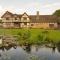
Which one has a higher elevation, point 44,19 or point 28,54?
point 44,19

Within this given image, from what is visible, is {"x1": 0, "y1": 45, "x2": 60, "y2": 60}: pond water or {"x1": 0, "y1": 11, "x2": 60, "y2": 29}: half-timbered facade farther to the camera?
{"x1": 0, "y1": 11, "x2": 60, "y2": 29}: half-timbered facade

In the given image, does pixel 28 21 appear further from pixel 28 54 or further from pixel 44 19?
pixel 28 54

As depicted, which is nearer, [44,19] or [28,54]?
[28,54]

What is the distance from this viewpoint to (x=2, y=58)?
23.0 m

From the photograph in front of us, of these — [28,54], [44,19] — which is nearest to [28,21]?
[44,19]

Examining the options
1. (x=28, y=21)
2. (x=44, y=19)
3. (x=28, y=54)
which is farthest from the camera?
(x=28, y=21)

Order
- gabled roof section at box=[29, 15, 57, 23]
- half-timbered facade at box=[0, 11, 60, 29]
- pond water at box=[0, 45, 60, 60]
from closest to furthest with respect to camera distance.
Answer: pond water at box=[0, 45, 60, 60]
half-timbered facade at box=[0, 11, 60, 29]
gabled roof section at box=[29, 15, 57, 23]

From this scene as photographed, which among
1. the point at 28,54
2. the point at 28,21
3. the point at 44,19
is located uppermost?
the point at 44,19

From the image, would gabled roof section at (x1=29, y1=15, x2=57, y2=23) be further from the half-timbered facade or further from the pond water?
the pond water

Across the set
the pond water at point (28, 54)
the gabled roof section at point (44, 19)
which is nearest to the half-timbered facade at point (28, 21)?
the gabled roof section at point (44, 19)

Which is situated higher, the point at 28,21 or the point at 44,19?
the point at 44,19

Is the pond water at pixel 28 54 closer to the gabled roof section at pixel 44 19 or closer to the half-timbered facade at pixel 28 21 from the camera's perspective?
the half-timbered facade at pixel 28 21

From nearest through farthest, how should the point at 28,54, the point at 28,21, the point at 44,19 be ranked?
the point at 28,54 < the point at 44,19 < the point at 28,21

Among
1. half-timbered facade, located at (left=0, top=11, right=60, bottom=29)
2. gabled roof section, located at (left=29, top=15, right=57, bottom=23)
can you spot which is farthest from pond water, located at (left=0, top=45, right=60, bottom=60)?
gabled roof section, located at (left=29, top=15, right=57, bottom=23)
